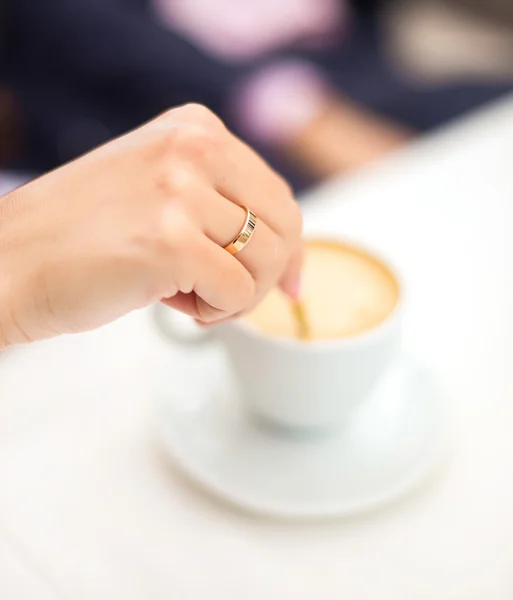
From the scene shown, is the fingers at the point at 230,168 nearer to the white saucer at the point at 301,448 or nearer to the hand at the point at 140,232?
the hand at the point at 140,232

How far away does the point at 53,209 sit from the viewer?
395 millimetres

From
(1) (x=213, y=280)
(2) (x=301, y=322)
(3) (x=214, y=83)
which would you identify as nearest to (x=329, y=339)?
(2) (x=301, y=322)

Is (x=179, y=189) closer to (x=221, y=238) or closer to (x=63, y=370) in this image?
(x=221, y=238)

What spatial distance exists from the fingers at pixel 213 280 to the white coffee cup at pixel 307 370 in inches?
1.9

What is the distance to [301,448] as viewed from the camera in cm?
50

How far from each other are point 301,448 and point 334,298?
0.11 metres

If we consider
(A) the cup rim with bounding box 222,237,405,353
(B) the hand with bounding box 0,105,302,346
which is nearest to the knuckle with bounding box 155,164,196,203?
(B) the hand with bounding box 0,105,302,346

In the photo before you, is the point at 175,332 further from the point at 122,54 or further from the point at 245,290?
the point at 122,54

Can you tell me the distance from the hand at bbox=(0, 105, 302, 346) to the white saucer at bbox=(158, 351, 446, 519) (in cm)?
11

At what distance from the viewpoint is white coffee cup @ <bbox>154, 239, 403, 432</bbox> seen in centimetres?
45

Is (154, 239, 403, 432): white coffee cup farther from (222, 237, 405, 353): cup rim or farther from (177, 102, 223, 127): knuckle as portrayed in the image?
(177, 102, 223, 127): knuckle

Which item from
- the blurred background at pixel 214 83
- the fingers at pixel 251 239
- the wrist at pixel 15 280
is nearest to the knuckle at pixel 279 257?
the fingers at pixel 251 239

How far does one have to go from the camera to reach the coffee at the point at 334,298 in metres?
0.50

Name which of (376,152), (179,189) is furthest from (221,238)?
(376,152)
